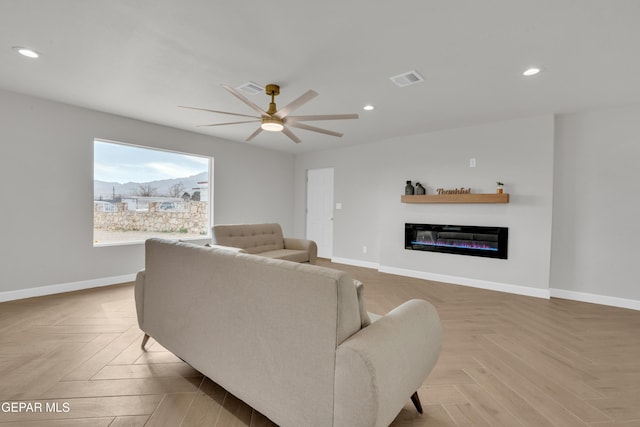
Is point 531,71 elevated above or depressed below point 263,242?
above

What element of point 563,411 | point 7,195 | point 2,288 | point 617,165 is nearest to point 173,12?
point 7,195

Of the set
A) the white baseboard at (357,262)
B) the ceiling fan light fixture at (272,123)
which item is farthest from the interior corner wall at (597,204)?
the ceiling fan light fixture at (272,123)

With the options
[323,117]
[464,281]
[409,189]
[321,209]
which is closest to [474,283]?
[464,281]

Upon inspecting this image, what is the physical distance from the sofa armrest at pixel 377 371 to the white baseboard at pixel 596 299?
386 centimetres

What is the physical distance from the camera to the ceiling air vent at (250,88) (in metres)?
3.06

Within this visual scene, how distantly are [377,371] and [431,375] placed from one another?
4.19ft

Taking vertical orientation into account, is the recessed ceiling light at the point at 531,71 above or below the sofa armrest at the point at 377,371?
above

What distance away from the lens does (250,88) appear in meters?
3.15

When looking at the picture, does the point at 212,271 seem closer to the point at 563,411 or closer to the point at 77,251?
the point at 563,411

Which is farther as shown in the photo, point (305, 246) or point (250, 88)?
point (305, 246)

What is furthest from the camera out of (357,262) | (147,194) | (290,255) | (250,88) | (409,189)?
(357,262)

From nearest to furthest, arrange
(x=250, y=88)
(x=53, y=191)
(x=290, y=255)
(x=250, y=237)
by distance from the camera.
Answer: (x=250, y=88)
(x=53, y=191)
(x=290, y=255)
(x=250, y=237)

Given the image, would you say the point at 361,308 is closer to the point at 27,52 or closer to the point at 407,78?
the point at 407,78
